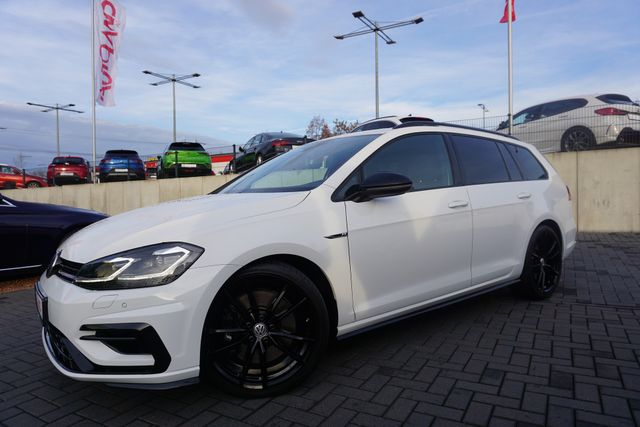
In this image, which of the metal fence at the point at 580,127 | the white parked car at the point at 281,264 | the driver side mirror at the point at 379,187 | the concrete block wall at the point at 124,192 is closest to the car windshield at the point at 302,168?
the white parked car at the point at 281,264

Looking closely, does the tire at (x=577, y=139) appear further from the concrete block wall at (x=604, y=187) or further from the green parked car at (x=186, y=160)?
the green parked car at (x=186, y=160)

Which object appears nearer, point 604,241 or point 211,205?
point 211,205

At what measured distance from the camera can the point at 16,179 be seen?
23312 mm

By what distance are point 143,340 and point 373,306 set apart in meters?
1.43

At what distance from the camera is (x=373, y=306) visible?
301 centimetres

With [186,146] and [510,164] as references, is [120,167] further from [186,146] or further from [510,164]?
[510,164]

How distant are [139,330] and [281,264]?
82cm

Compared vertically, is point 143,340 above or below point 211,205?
below

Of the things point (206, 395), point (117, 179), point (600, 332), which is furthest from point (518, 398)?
point (117, 179)

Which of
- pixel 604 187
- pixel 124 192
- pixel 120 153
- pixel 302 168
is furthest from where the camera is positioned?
pixel 120 153

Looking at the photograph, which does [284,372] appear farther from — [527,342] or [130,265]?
[527,342]

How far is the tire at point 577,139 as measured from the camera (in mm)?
10070

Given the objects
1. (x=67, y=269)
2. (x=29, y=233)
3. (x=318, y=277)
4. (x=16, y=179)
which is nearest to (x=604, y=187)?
(x=318, y=277)

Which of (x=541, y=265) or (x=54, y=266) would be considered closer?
(x=54, y=266)
